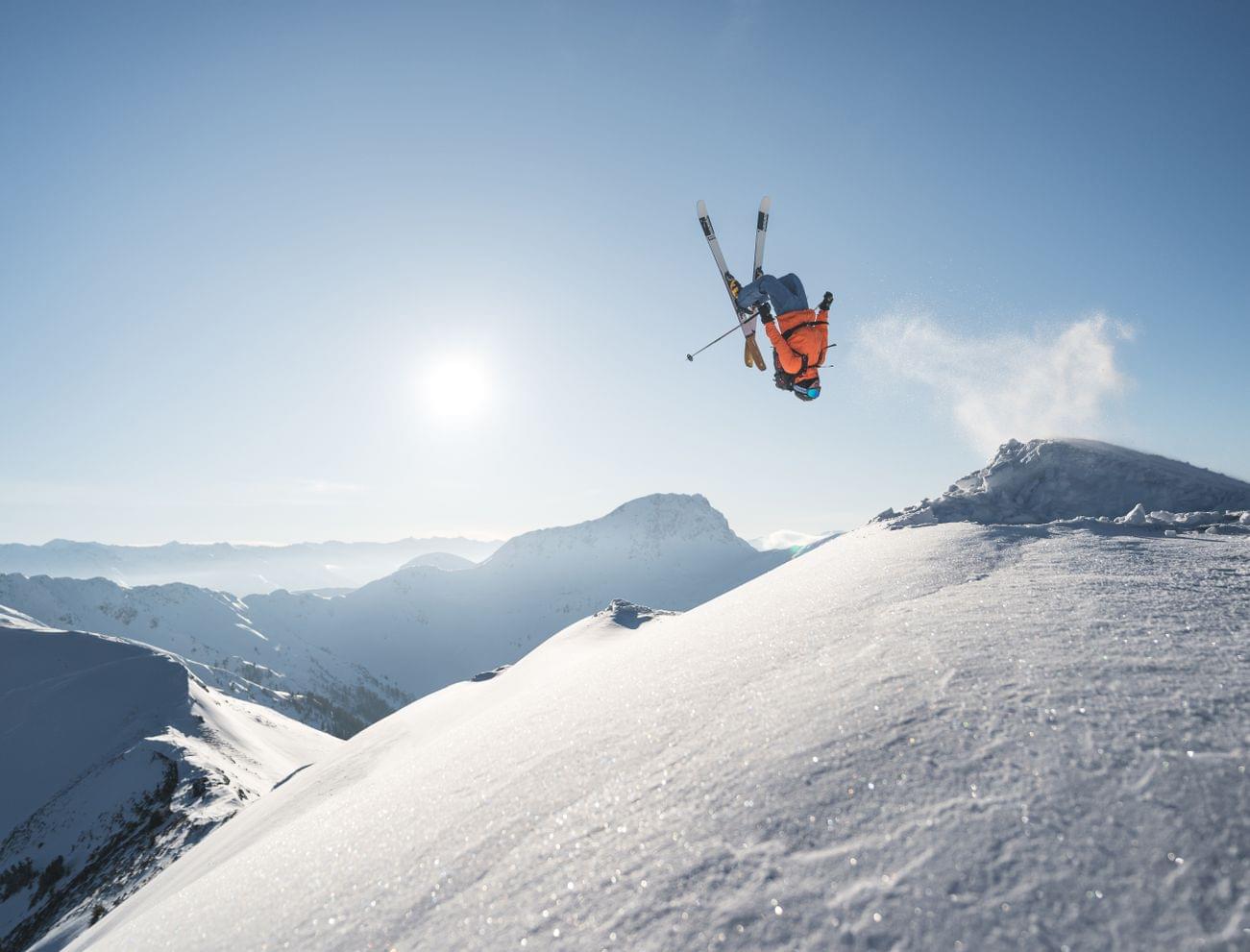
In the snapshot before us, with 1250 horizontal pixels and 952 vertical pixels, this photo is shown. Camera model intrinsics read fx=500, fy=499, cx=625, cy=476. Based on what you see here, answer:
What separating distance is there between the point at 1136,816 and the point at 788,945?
58.4 inches

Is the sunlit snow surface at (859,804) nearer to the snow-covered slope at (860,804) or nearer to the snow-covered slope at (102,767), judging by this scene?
the snow-covered slope at (860,804)

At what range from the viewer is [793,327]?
10.0 metres

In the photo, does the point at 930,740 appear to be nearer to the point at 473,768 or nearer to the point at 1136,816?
the point at 1136,816

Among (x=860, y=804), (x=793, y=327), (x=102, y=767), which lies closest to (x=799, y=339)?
(x=793, y=327)

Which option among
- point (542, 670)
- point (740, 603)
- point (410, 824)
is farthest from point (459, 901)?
point (542, 670)

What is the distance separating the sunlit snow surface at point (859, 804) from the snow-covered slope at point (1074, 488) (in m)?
4.70

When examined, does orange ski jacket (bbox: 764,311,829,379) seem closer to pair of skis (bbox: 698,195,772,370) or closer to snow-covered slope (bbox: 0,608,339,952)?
pair of skis (bbox: 698,195,772,370)

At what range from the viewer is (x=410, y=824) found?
12.2ft

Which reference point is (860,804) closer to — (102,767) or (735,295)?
(735,295)

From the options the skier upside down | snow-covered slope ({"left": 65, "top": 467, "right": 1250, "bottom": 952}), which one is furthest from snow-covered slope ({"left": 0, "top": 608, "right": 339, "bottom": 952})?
the skier upside down

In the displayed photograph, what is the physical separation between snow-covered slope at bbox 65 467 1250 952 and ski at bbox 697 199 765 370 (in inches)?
325

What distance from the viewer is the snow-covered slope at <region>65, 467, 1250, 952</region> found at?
1848 millimetres

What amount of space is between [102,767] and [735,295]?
58.0 metres

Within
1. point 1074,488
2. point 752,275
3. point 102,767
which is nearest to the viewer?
point 1074,488
